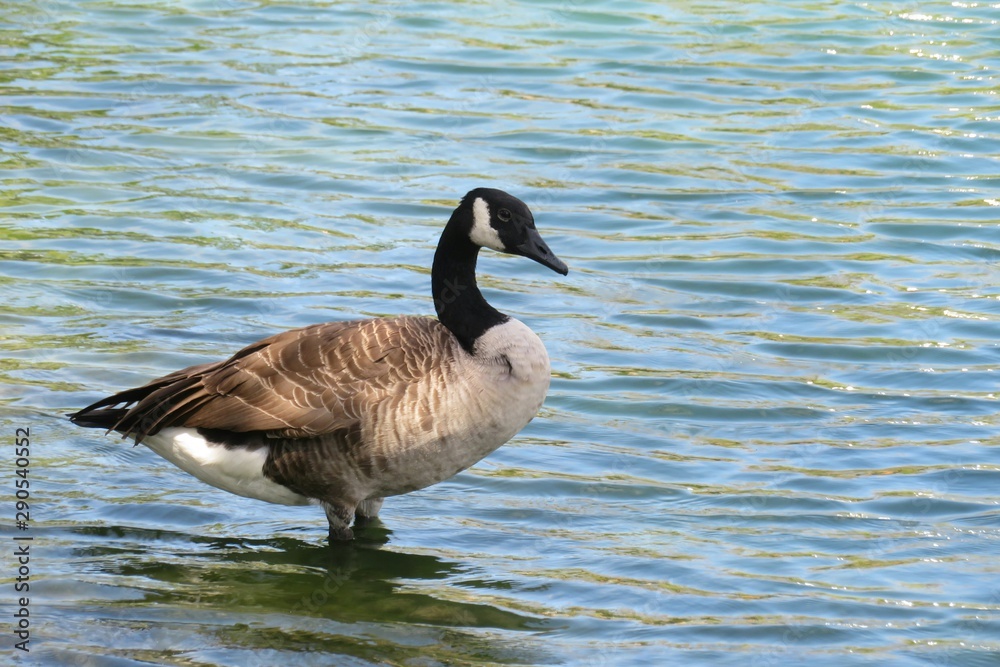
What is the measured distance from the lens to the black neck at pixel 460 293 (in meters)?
8.23

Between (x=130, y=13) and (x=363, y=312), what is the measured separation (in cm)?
986

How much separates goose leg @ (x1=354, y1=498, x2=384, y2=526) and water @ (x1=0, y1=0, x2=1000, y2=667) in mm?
141

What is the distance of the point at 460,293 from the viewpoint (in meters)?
8.35

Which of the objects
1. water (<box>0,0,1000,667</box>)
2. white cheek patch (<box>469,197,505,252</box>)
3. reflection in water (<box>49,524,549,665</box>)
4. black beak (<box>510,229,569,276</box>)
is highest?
white cheek patch (<box>469,197,505,252</box>)

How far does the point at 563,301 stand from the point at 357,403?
446 cm

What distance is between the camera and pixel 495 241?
27.4 feet

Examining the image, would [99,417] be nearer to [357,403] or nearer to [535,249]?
[357,403]

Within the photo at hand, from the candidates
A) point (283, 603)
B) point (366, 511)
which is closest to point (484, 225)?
point (366, 511)

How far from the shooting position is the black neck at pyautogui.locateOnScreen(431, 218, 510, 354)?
823cm

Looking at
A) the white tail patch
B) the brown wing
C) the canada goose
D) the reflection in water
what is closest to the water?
the reflection in water

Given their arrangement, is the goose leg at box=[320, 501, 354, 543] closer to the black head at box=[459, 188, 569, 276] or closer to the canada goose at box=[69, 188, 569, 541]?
the canada goose at box=[69, 188, 569, 541]

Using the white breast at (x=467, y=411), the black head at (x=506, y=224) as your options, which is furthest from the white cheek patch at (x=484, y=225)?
the white breast at (x=467, y=411)

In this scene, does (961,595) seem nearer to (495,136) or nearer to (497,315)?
(497,315)

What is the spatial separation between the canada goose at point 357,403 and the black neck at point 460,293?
11mm
